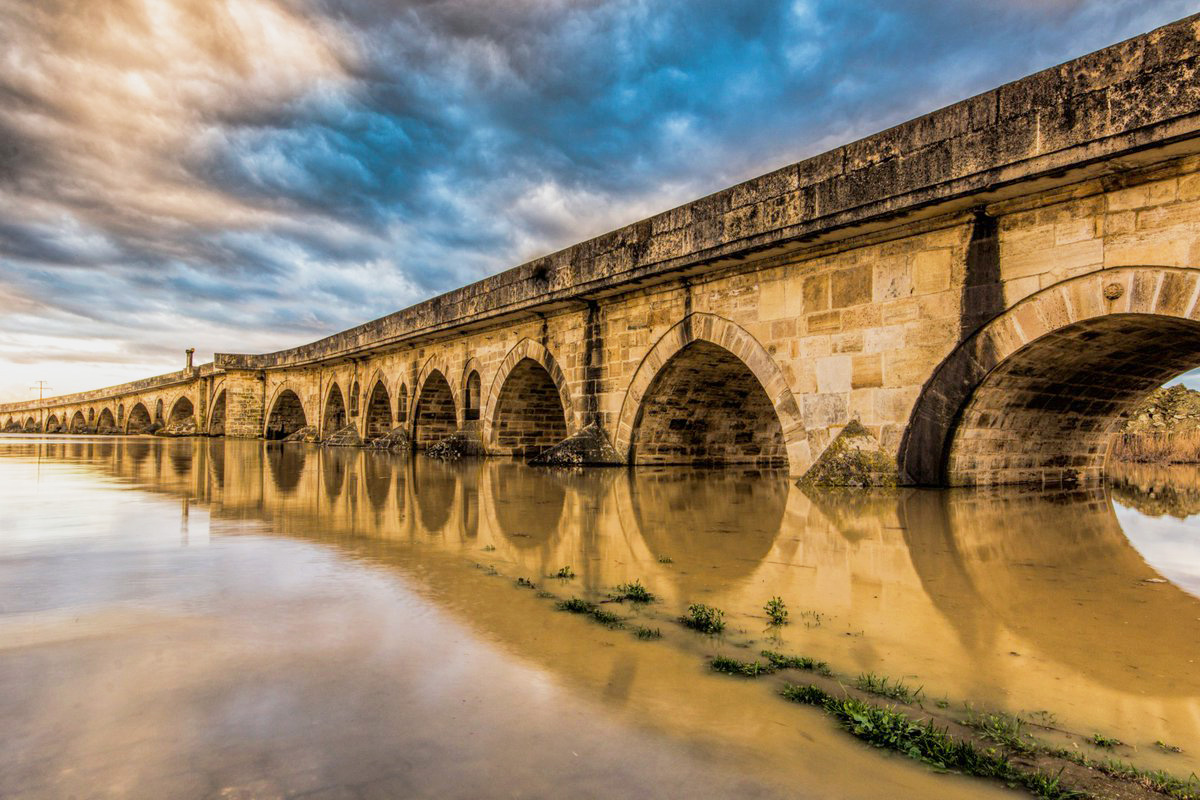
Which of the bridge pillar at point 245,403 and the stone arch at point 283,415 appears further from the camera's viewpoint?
the bridge pillar at point 245,403

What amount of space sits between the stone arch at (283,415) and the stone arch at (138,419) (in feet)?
61.7

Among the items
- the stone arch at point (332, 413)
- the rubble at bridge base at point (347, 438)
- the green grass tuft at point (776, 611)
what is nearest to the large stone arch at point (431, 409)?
the rubble at bridge base at point (347, 438)

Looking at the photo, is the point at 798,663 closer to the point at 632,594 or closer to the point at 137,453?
the point at 632,594

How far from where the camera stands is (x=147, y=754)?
1419 mm

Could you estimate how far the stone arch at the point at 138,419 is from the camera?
4109cm

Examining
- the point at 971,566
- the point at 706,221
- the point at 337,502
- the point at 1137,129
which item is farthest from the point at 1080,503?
the point at 337,502

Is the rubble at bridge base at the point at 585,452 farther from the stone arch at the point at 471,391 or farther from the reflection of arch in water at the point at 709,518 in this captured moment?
the stone arch at the point at 471,391

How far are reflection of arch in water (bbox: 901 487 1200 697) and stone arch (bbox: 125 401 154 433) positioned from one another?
151 feet

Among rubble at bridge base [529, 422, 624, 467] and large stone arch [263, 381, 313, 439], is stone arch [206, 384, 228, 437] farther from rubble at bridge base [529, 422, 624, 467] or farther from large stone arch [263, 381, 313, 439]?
Answer: rubble at bridge base [529, 422, 624, 467]

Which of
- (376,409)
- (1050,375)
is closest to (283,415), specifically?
(376,409)

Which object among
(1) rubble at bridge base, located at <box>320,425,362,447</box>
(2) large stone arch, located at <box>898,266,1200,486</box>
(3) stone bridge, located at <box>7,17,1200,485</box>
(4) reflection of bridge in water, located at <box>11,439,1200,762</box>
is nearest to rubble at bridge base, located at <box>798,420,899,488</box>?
(3) stone bridge, located at <box>7,17,1200,485</box>

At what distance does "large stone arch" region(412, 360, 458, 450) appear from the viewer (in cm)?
1648

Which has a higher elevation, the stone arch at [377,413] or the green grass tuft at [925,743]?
the stone arch at [377,413]

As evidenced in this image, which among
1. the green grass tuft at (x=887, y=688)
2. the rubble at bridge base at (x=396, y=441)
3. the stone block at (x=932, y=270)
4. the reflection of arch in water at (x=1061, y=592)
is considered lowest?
the reflection of arch in water at (x=1061, y=592)
